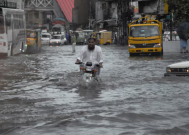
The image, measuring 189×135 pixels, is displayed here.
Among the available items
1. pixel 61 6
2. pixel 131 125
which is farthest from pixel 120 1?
pixel 61 6

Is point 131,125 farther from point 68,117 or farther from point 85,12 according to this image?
point 85,12

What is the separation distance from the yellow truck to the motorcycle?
50.9ft

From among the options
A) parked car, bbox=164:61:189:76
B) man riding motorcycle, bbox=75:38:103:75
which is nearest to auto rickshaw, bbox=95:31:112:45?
man riding motorcycle, bbox=75:38:103:75

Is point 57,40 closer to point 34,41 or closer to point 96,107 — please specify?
point 34,41

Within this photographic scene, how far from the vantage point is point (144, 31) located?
28453 millimetres

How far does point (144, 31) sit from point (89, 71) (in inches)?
646

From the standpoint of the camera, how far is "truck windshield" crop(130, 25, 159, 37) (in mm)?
28375

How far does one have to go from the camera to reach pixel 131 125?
7.05m

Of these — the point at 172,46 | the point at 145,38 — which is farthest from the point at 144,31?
the point at 172,46

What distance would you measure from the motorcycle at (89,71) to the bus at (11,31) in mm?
13964

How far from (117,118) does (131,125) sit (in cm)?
68

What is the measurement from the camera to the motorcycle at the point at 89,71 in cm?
1250

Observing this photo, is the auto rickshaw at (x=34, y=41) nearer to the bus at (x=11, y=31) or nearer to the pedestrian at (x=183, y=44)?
the bus at (x=11, y=31)

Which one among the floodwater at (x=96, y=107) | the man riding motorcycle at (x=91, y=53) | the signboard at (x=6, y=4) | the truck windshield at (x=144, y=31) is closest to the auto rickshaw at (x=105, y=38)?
the signboard at (x=6, y=4)
